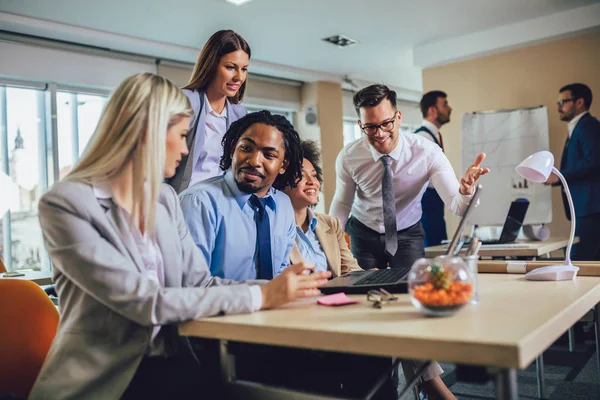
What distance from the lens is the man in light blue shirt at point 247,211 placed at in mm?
1676

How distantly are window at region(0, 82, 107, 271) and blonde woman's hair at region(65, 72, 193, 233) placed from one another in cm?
426

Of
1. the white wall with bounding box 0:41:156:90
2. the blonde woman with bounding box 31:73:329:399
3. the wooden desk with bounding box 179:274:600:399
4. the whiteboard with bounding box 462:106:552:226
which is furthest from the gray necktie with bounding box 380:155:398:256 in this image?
the whiteboard with bounding box 462:106:552:226

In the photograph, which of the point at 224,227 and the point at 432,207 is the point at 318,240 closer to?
the point at 224,227

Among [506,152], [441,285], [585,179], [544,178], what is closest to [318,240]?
[544,178]

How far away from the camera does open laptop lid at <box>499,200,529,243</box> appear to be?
12.3 feet

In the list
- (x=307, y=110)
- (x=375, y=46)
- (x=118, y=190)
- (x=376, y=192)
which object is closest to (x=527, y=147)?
(x=375, y=46)

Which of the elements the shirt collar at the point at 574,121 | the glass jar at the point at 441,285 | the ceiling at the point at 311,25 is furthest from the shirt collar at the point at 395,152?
the shirt collar at the point at 574,121

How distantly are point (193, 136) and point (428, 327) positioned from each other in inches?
64.5

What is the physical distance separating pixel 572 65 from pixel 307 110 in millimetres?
3333

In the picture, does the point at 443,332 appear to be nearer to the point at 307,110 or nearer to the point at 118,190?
the point at 118,190

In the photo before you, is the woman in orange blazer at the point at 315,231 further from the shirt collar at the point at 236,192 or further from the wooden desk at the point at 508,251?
the wooden desk at the point at 508,251

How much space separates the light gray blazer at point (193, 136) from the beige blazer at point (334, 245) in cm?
58

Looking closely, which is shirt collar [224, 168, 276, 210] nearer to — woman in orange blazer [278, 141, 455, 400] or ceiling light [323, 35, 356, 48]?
woman in orange blazer [278, 141, 455, 400]

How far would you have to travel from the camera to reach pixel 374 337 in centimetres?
92
